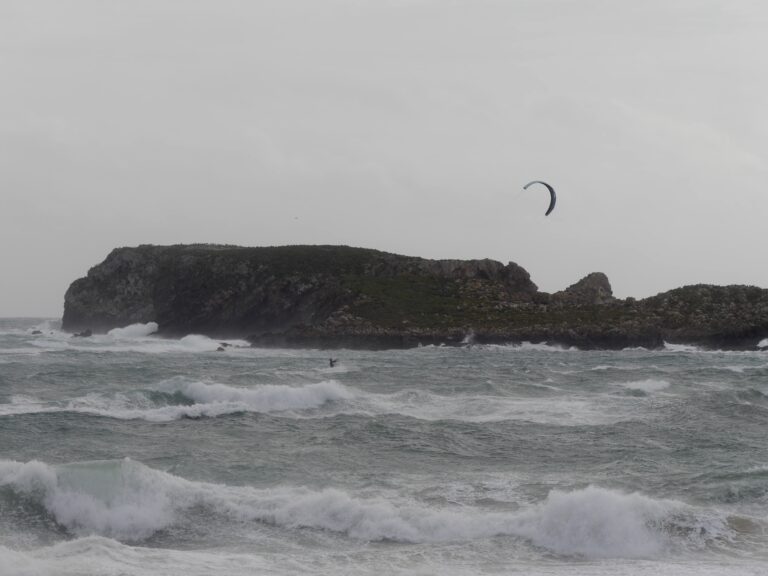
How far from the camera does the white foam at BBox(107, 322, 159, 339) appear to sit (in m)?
79.4

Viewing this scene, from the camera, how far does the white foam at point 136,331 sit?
3125 inches

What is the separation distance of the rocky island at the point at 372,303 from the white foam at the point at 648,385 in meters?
27.3

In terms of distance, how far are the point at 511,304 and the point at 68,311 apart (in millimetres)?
40539

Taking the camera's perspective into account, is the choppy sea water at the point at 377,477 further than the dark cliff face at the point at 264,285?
No

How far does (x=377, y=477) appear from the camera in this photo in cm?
1766

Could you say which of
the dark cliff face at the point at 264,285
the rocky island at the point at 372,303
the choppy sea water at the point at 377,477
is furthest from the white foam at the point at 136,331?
the choppy sea water at the point at 377,477

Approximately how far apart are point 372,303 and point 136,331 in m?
20.7

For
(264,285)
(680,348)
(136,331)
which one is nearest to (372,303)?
(264,285)

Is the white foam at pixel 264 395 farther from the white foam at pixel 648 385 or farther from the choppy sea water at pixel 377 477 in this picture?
the white foam at pixel 648 385

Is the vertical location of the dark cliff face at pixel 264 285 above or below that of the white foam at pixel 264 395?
above

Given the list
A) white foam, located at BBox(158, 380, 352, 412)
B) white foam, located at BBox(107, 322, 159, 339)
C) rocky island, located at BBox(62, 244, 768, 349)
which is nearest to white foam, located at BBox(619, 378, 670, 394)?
white foam, located at BBox(158, 380, 352, 412)

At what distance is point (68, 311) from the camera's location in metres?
89.0

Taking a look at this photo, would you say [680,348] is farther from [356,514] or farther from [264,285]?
[356,514]

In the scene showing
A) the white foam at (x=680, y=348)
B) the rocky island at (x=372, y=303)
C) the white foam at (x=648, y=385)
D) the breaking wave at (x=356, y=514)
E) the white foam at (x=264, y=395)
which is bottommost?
the breaking wave at (x=356, y=514)
